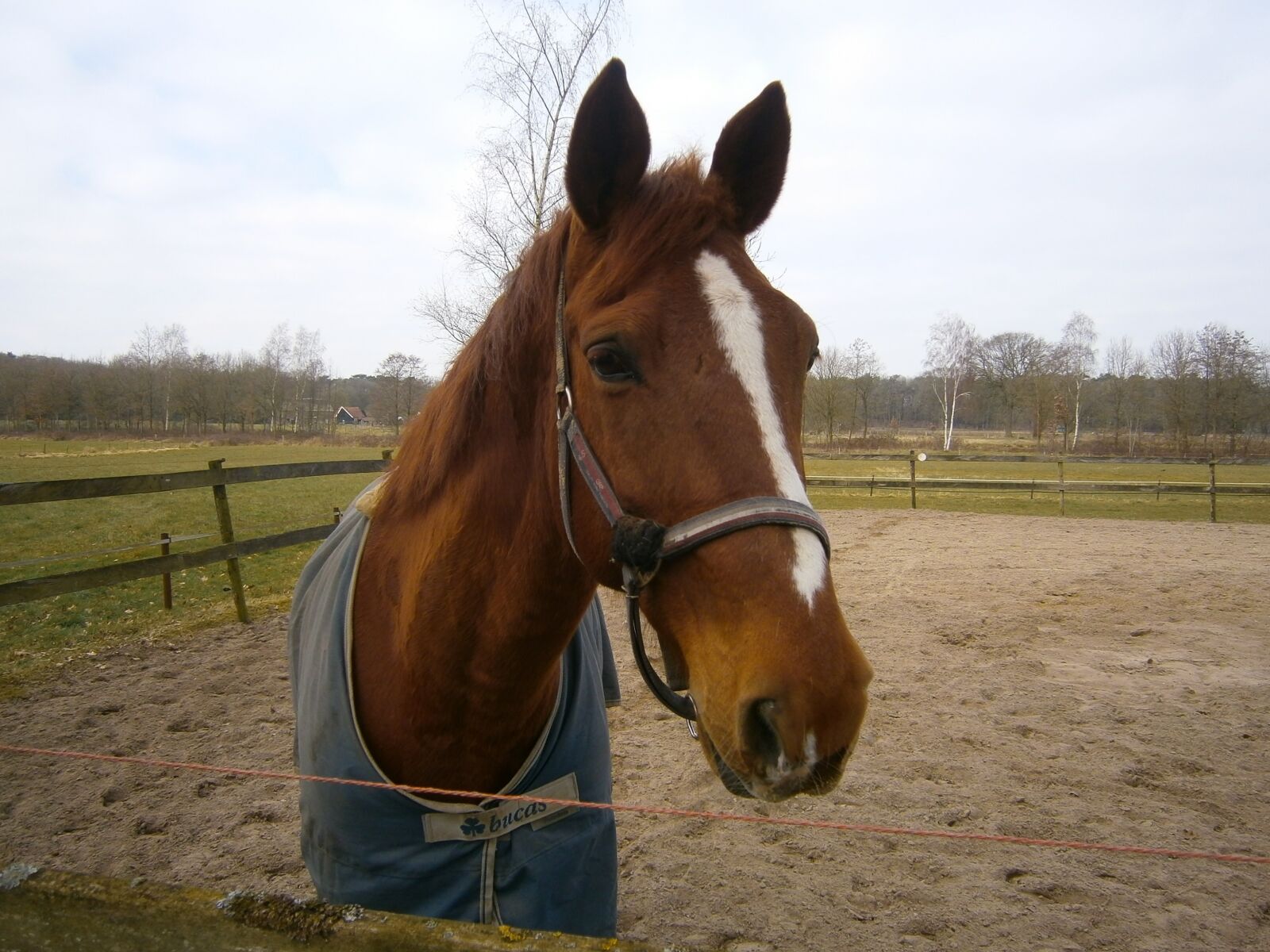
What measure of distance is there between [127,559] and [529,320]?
11.2 meters

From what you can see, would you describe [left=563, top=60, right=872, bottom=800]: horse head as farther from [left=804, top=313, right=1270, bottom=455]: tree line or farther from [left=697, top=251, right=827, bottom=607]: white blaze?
[left=804, top=313, right=1270, bottom=455]: tree line

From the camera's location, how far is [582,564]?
1.56 metres

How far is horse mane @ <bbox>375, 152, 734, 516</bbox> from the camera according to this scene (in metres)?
1.43

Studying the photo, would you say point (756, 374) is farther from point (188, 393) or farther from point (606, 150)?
point (188, 393)

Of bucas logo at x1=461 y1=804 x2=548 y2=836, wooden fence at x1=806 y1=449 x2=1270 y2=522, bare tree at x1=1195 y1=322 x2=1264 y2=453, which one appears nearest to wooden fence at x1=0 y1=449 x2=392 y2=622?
bucas logo at x1=461 y1=804 x2=548 y2=836

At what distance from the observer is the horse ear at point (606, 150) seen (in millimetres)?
1456

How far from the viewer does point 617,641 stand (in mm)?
7152

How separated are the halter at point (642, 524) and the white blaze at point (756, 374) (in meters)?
0.05

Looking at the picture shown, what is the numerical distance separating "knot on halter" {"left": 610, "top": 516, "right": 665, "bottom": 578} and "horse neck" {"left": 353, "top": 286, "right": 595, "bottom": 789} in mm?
276

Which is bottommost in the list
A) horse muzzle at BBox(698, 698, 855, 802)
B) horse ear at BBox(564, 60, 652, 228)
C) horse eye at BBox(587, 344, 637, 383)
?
horse muzzle at BBox(698, 698, 855, 802)

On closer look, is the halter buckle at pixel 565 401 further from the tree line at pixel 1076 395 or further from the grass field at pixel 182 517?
the tree line at pixel 1076 395

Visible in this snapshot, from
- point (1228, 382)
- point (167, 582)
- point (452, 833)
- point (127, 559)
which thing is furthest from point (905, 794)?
point (1228, 382)

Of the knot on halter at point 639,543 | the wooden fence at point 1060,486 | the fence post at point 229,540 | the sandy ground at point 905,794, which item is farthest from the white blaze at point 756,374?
the wooden fence at point 1060,486

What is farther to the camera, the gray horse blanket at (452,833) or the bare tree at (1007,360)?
the bare tree at (1007,360)
